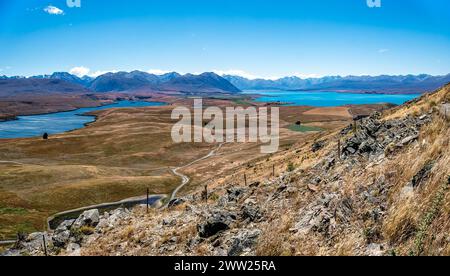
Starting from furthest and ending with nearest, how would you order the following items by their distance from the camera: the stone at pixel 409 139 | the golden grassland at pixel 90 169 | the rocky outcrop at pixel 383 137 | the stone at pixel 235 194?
the golden grassland at pixel 90 169
the stone at pixel 235 194
the rocky outcrop at pixel 383 137
the stone at pixel 409 139

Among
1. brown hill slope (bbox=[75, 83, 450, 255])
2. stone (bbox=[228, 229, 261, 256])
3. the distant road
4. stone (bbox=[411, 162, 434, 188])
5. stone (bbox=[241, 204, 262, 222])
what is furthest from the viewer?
the distant road

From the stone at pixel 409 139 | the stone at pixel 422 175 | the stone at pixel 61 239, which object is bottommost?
the stone at pixel 61 239

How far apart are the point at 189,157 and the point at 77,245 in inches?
4102

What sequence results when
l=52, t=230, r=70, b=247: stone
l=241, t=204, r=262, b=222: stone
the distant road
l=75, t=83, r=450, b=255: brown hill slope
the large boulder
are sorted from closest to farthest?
l=75, t=83, r=450, b=255: brown hill slope < the large boulder < l=241, t=204, r=262, b=222: stone < l=52, t=230, r=70, b=247: stone < the distant road

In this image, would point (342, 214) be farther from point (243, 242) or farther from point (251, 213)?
point (251, 213)

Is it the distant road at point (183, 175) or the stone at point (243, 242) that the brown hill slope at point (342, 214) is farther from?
the distant road at point (183, 175)

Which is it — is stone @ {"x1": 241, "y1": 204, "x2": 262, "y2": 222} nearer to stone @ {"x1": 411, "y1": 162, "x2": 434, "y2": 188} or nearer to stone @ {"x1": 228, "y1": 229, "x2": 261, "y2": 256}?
stone @ {"x1": 228, "y1": 229, "x2": 261, "y2": 256}

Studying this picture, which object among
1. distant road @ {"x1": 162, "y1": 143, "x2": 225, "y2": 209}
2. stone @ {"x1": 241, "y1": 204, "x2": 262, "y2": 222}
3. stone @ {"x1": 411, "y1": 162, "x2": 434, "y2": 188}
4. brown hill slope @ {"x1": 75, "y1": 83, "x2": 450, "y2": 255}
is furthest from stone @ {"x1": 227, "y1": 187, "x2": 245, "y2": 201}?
distant road @ {"x1": 162, "y1": 143, "x2": 225, "y2": 209}

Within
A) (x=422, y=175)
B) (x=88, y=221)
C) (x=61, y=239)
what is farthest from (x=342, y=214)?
(x=88, y=221)

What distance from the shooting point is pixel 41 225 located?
6338cm

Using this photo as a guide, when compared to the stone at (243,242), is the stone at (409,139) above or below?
above

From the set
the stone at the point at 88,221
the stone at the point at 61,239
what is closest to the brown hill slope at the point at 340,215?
the stone at the point at 61,239

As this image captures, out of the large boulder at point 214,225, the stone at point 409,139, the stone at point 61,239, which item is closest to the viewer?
the large boulder at point 214,225

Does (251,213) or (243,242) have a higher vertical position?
(251,213)
